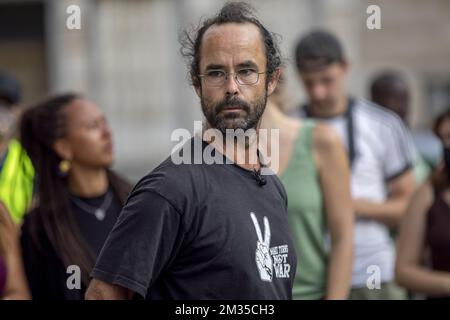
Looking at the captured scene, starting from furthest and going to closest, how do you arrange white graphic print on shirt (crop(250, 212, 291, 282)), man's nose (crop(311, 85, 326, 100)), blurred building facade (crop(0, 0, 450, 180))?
blurred building facade (crop(0, 0, 450, 180)), man's nose (crop(311, 85, 326, 100)), white graphic print on shirt (crop(250, 212, 291, 282))

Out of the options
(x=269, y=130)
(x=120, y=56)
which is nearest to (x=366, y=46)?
(x=120, y=56)

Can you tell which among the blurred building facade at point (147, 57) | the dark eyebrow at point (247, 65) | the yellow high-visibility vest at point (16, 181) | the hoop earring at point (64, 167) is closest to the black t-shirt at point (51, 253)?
the hoop earring at point (64, 167)

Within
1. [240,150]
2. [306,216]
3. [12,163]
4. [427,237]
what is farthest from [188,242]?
[12,163]

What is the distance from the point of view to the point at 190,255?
3.40m

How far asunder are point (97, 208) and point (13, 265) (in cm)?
50

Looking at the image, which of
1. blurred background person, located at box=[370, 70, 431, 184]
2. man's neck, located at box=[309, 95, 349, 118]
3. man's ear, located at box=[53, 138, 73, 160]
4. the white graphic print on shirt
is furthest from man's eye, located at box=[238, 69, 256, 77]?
blurred background person, located at box=[370, 70, 431, 184]

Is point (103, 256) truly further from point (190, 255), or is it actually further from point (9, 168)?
point (9, 168)

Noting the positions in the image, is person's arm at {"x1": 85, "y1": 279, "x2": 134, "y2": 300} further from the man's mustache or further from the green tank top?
the green tank top

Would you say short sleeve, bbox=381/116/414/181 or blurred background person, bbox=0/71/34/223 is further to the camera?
short sleeve, bbox=381/116/414/181

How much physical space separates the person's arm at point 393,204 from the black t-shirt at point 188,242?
2412 mm

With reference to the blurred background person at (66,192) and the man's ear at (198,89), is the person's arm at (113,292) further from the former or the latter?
the blurred background person at (66,192)

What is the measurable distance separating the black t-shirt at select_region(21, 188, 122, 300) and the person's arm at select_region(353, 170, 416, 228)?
4.07 feet

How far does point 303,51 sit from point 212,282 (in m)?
2.77

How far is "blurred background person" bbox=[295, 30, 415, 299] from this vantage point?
584 centimetres
